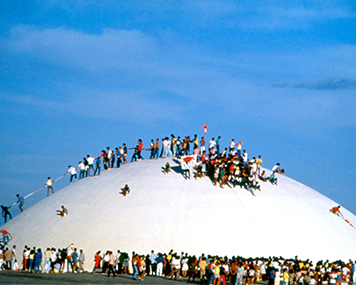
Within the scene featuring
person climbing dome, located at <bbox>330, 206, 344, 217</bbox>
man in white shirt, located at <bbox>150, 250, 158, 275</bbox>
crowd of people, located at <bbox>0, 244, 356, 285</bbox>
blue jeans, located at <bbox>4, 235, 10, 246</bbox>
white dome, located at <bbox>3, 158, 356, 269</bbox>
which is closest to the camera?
crowd of people, located at <bbox>0, 244, 356, 285</bbox>

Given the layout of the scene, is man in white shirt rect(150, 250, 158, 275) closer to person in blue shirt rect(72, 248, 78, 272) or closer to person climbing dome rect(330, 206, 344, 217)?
person in blue shirt rect(72, 248, 78, 272)

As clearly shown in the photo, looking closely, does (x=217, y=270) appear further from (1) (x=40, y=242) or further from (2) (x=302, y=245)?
(1) (x=40, y=242)

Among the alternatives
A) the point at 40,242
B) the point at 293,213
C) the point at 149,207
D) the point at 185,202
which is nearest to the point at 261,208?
the point at 293,213

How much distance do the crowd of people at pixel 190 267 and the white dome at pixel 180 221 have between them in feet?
5.22

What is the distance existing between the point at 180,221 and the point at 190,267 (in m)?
5.54

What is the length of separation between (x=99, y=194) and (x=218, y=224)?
30.4 feet

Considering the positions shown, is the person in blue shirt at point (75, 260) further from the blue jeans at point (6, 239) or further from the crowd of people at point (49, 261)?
the blue jeans at point (6, 239)

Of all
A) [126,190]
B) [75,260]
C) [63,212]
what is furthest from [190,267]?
[63,212]

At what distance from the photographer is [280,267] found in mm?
27172

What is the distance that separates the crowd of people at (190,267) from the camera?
83.0 feet

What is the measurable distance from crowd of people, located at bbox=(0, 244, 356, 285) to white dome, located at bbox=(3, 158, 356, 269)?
159 cm

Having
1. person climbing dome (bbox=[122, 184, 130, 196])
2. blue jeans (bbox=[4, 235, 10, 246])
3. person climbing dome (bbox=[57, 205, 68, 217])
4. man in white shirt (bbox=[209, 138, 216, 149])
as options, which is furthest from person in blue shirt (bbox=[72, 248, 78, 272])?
man in white shirt (bbox=[209, 138, 216, 149])

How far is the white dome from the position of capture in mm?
31000

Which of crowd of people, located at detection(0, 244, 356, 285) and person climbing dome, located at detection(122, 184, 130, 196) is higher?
person climbing dome, located at detection(122, 184, 130, 196)
